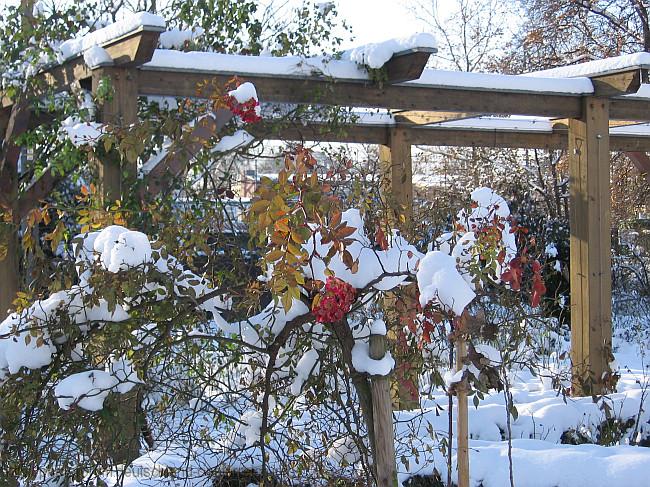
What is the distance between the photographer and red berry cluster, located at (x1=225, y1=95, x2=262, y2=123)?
10.4 feet

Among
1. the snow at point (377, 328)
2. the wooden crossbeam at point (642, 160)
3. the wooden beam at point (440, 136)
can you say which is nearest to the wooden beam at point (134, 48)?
the wooden beam at point (440, 136)

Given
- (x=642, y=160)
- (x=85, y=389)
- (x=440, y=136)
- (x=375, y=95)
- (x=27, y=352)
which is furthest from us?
(x=642, y=160)

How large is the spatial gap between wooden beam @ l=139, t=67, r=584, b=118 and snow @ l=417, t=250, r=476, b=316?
257cm

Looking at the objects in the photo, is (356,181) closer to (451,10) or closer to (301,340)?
(301,340)

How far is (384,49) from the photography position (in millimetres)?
5188

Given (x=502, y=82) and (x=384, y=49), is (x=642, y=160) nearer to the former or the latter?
(x=502, y=82)

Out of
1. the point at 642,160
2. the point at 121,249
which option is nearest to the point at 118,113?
the point at 121,249

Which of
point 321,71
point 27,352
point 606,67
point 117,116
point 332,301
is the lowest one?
point 27,352

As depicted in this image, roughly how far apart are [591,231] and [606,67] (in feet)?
3.62

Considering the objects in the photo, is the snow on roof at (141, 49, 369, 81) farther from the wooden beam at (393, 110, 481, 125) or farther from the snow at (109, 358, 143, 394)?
the snow at (109, 358, 143, 394)

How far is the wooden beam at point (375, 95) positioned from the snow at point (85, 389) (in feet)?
7.54

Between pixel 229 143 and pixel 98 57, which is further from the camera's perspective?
pixel 229 143

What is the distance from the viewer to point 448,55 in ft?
55.5

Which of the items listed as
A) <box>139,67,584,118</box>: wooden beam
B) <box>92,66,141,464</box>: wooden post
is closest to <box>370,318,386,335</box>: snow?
<box>92,66,141,464</box>: wooden post
